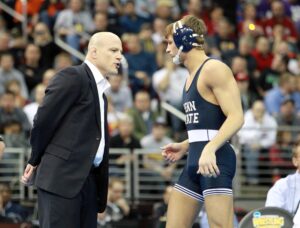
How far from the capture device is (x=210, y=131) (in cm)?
869

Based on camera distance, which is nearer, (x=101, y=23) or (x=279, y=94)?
(x=279, y=94)

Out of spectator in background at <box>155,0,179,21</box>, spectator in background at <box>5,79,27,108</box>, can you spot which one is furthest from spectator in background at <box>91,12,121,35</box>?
spectator in background at <box>5,79,27,108</box>

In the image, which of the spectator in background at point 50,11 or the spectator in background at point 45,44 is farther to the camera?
the spectator in background at point 50,11

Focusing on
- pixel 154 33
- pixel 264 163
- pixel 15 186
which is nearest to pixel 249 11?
pixel 154 33

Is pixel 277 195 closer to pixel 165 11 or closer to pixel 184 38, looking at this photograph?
pixel 184 38

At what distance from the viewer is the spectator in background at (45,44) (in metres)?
18.0

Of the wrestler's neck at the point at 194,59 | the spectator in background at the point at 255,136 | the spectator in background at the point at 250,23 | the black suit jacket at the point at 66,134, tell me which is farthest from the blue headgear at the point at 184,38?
the spectator in background at the point at 250,23

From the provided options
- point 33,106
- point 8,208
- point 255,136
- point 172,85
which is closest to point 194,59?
point 8,208

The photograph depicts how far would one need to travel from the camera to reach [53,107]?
841cm

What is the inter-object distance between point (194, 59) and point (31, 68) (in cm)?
885

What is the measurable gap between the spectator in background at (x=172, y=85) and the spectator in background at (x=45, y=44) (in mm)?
1909

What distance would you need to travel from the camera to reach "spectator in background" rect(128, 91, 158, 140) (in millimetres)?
16375

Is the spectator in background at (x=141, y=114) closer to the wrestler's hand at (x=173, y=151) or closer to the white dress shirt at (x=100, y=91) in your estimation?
the wrestler's hand at (x=173, y=151)

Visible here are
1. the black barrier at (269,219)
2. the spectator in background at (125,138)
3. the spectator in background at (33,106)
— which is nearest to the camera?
the black barrier at (269,219)
